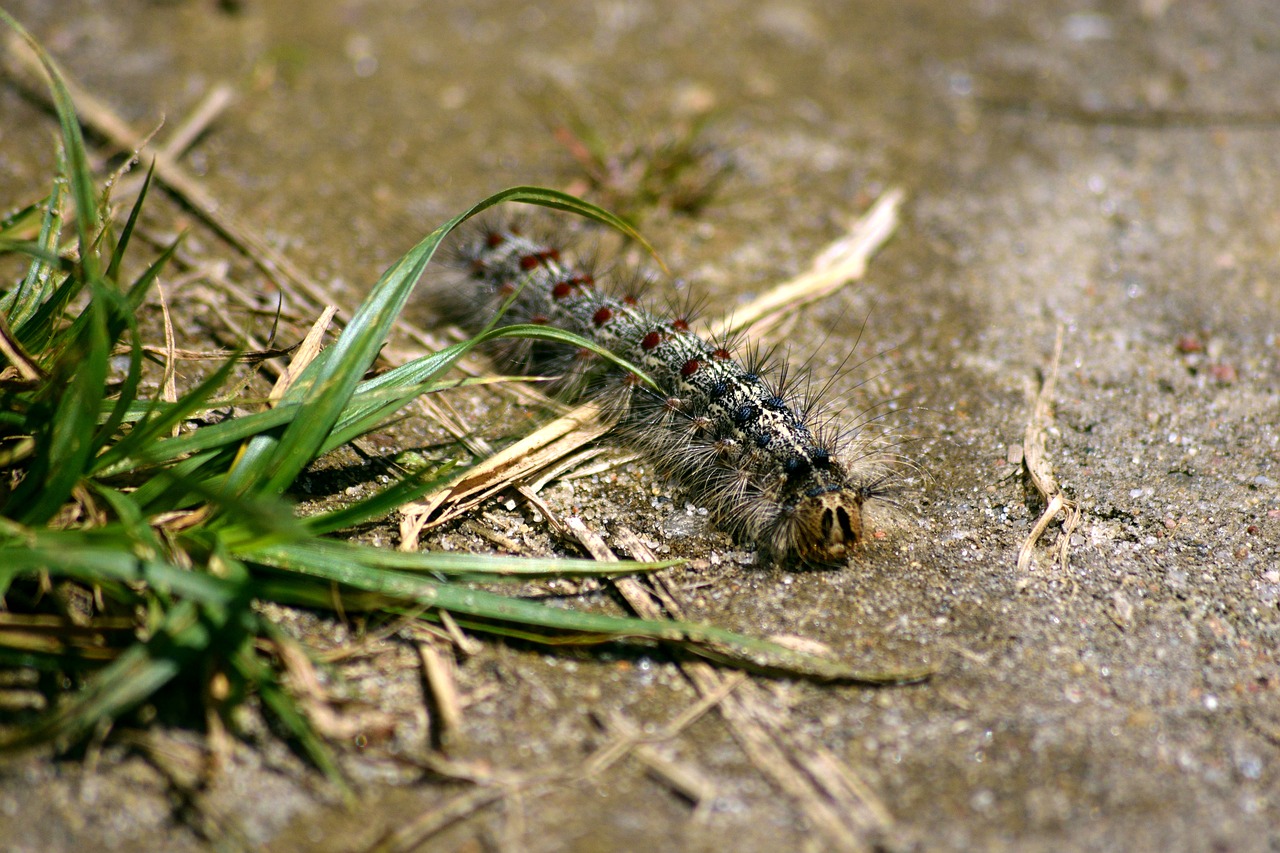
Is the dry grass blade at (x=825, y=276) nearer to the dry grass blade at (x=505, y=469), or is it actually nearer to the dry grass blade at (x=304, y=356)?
the dry grass blade at (x=505, y=469)

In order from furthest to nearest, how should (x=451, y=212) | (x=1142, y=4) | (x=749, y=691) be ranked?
(x=1142, y=4)
(x=451, y=212)
(x=749, y=691)

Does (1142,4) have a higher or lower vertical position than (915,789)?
higher

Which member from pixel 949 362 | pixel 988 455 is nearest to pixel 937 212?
pixel 949 362

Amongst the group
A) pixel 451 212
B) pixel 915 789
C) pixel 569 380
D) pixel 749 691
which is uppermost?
pixel 451 212

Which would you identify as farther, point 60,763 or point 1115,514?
point 1115,514

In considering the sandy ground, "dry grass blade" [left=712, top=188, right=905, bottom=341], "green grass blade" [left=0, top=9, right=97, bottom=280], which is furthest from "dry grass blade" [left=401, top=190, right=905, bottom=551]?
"green grass blade" [left=0, top=9, right=97, bottom=280]

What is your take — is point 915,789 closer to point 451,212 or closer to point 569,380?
point 569,380

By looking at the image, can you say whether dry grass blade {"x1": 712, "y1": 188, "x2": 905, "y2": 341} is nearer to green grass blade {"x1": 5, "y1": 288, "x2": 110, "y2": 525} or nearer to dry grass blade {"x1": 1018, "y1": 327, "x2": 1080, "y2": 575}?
dry grass blade {"x1": 1018, "y1": 327, "x2": 1080, "y2": 575}

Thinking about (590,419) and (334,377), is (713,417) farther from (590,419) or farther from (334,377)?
(334,377)
